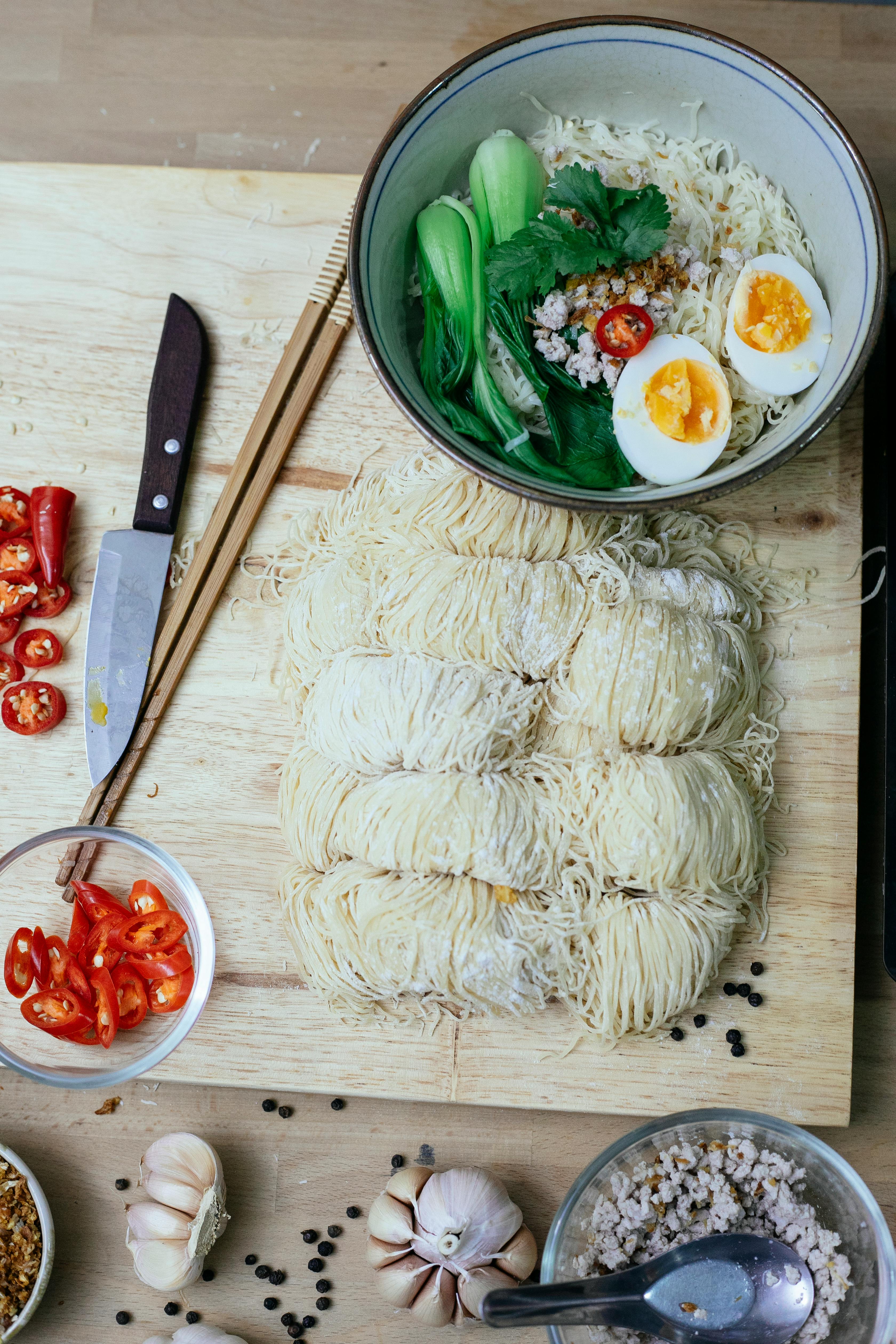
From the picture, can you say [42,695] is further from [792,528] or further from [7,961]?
[792,528]

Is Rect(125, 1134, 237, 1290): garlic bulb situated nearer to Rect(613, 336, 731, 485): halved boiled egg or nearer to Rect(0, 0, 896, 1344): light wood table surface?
Rect(0, 0, 896, 1344): light wood table surface

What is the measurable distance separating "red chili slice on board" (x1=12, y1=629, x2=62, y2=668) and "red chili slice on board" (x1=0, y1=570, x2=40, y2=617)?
0.07 m

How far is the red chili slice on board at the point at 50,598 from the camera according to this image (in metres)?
2.59

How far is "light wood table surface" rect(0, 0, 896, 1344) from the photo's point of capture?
8.43 ft

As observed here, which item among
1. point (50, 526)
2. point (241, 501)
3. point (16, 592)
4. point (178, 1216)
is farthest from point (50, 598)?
point (178, 1216)

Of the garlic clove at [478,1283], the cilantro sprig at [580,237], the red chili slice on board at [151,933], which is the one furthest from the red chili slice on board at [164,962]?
the cilantro sprig at [580,237]

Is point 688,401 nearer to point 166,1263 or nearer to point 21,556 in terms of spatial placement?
point 21,556

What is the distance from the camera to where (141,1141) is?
2627 mm

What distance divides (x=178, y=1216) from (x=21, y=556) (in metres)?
1.64

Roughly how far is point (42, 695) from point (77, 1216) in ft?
4.32

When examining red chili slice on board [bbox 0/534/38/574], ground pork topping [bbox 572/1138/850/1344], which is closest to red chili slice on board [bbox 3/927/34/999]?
red chili slice on board [bbox 0/534/38/574]

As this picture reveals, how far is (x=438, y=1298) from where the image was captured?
7.86ft

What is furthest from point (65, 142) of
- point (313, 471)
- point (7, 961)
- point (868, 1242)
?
point (868, 1242)

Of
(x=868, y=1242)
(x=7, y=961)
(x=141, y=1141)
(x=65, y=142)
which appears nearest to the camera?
(x=868, y=1242)
